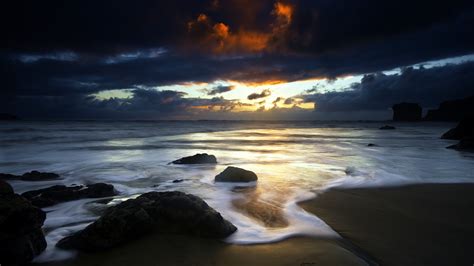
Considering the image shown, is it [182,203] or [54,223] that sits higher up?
[182,203]

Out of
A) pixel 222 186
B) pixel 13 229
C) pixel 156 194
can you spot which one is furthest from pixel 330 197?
pixel 13 229

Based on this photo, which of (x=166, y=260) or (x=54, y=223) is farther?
(x=54, y=223)

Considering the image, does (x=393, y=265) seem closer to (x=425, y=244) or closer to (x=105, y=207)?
(x=425, y=244)

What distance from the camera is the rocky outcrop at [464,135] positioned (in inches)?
744

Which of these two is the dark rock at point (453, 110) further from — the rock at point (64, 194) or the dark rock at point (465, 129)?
the rock at point (64, 194)

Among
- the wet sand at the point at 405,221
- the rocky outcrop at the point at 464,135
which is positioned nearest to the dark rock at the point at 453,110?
the rocky outcrop at the point at 464,135

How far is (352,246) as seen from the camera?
4.48 metres

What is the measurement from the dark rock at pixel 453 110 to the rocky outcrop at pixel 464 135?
105m

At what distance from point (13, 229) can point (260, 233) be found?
3.27 meters

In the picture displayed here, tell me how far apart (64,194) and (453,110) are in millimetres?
151431

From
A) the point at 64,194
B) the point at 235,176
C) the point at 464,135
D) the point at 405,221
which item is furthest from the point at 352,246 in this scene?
the point at 464,135

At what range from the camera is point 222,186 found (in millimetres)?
8625

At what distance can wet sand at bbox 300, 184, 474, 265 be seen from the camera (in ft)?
13.8

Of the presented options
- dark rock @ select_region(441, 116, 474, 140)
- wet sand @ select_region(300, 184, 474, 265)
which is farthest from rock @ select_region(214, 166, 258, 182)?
dark rock @ select_region(441, 116, 474, 140)
